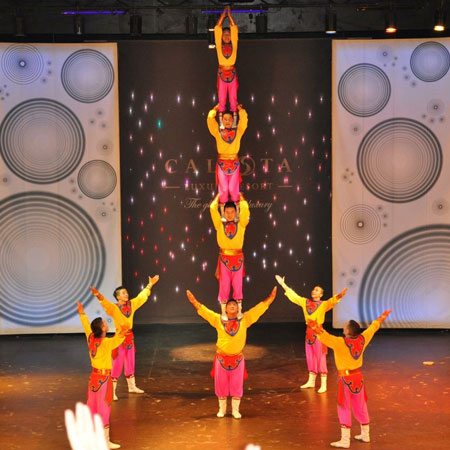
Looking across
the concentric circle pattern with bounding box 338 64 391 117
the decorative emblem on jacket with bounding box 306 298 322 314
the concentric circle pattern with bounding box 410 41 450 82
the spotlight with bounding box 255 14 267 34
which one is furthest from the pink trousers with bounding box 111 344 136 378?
the concentric circle pattern with bounding box 410 41 450 82

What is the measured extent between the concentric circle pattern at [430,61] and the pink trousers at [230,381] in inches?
187

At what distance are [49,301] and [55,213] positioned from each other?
1064 millimetres

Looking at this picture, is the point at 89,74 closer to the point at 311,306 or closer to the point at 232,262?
the point at 232,262

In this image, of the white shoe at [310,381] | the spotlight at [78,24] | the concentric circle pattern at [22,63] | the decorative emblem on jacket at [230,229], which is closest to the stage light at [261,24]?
the spotlight at [78,24]

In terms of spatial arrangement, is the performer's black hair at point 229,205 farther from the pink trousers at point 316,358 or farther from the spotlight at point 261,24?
the spotlight at point 261,24

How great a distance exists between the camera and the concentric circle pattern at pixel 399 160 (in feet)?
34.7

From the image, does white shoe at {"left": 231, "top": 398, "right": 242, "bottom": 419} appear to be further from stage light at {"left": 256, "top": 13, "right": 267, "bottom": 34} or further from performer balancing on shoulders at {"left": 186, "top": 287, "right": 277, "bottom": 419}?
stage light at {"left": 256, "top": 13, "right": 267, "bottom": 34}

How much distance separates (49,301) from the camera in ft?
34.9

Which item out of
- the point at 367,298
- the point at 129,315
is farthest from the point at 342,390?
the point at 367,298

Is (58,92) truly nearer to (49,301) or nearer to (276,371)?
(49,301)

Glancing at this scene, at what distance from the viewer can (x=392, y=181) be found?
10.6 m

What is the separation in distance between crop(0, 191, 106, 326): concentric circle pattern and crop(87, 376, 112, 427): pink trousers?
3.96m

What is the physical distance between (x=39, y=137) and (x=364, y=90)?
3917 millimetres

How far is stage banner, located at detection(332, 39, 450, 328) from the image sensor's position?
10.5 meters
